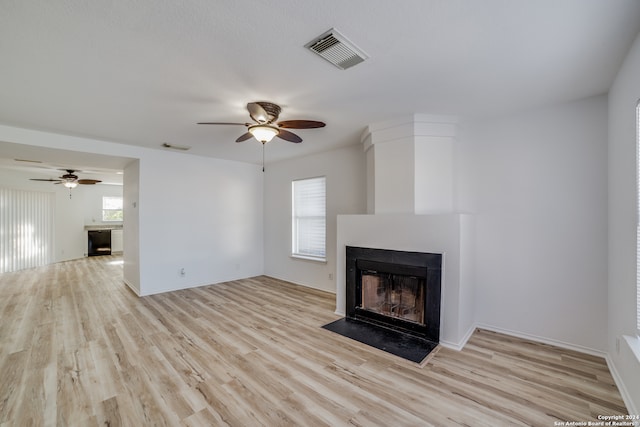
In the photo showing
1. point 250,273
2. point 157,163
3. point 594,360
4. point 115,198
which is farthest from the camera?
point 115,198

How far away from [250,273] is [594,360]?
18.0ft

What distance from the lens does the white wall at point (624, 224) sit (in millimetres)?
1886

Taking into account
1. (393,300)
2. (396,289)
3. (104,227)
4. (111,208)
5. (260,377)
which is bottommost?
(260,377)

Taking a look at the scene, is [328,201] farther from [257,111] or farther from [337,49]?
[337,49]

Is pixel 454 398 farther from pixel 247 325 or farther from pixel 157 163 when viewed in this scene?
pixel 157 163

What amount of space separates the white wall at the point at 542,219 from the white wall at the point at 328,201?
5.53 ft

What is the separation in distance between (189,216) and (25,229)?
228 inches

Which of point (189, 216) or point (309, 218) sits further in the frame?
point (309, 218)

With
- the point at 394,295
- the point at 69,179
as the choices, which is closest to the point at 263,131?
the point at 394,295

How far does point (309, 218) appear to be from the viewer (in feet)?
17.7

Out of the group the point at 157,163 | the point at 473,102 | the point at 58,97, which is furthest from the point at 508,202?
the point at 157,163

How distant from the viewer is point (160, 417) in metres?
1.86

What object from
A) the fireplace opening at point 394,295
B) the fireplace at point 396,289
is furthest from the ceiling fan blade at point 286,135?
the fireplace opening at point 394,295

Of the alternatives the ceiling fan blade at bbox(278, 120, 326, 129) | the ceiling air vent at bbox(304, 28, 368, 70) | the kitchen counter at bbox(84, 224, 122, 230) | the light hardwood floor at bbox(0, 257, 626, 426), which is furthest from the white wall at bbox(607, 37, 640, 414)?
the kitchen counter at bbox(84, 224, 122, 230)
